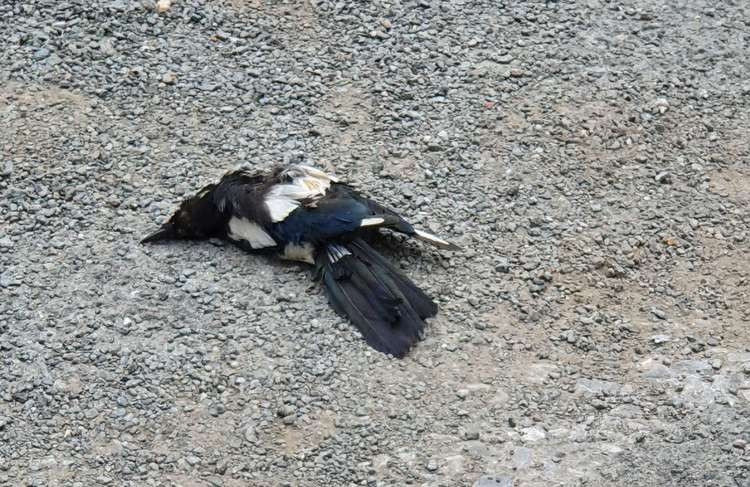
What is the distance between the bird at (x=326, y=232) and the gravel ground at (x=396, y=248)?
0.33ft

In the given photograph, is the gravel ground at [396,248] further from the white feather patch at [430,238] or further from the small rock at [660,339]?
the white feather patch at [430,238]

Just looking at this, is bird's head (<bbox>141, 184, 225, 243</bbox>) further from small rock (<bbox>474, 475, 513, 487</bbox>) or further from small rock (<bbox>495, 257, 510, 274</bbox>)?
small rock (<bbox>474, 475, 513, 487</bbox>)

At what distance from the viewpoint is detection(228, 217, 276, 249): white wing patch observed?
22.7 feet

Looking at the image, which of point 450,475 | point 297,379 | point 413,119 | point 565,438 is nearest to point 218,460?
point 297,379

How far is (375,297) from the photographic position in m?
6.56

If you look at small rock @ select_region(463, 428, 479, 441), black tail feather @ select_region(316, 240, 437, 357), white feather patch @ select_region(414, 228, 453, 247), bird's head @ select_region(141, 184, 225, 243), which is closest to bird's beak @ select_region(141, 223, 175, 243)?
bird's head @ select_region(141, 184, 225, 243)

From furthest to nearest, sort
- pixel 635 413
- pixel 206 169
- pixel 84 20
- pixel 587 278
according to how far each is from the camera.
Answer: pixel 84 20, pixel 206 169, pixel 587 278, pixel 635 413

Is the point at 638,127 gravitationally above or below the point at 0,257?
above

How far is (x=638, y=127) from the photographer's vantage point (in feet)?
26.2

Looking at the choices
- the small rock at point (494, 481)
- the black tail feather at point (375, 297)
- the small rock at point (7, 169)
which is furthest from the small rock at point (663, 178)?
the small rock at point (7, 169)

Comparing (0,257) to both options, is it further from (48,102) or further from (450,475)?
(450,475)

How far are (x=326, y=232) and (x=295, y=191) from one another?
1.11 ft

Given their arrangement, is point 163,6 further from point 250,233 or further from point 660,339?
point 660,339

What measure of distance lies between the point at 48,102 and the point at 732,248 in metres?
4.05
